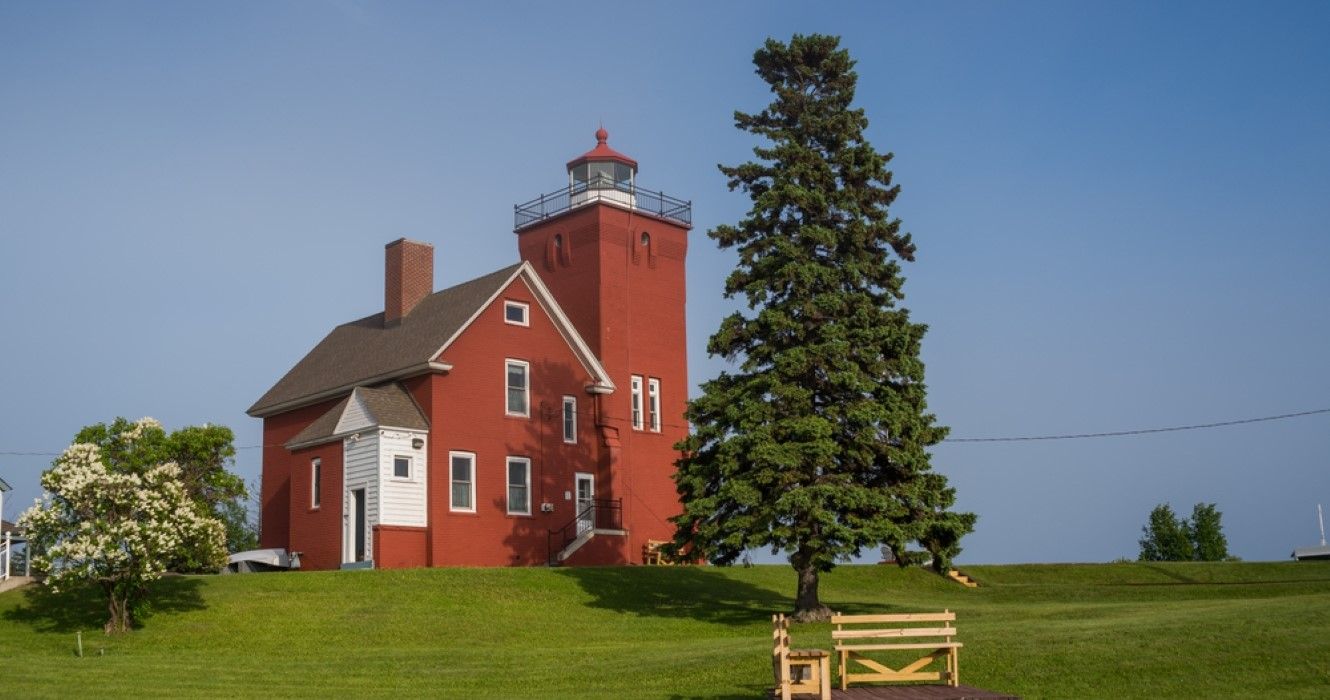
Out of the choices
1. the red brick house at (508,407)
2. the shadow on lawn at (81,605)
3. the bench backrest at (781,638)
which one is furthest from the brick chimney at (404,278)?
the bench backrest at (781,638)

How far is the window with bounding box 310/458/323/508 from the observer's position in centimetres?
3706

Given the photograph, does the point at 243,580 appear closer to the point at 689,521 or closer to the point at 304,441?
the point at 304,441

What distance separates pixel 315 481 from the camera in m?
37.3

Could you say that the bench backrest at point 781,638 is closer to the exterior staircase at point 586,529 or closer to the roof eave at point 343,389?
the roof eave at point 343,389

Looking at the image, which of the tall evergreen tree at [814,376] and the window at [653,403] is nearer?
the tall evergreen tree at [814,376]

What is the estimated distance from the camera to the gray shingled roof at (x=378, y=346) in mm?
37156

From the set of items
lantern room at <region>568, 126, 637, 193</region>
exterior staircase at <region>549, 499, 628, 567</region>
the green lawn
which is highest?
lantern room at <region>568, 126, 637, 193</region>

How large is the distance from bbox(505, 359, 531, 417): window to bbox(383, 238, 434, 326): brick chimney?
15.5 ft

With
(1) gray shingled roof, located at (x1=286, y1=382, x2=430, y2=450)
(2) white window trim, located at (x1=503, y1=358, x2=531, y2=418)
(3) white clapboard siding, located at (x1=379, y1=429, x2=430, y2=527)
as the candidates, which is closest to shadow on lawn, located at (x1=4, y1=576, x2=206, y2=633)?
(3) white clapboard siding, located at (x1=379, y1=429, x2=430, y2=527)

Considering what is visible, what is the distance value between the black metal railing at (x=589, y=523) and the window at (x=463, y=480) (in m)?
2.88

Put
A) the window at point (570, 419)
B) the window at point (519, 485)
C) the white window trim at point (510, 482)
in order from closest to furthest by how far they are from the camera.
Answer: the white window trim at point (510, 482) < the window at point (519, 485) < the window at point (570, 419)

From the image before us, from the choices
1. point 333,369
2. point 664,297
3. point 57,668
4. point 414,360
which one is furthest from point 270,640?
point 664,297

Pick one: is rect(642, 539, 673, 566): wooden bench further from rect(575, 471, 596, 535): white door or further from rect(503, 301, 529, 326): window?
rect(503, 301, 529, 326): window

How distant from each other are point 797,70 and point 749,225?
3.71 m
